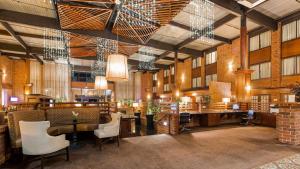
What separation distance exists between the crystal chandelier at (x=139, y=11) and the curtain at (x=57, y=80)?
46.7 feet

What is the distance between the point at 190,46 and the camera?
13.9m

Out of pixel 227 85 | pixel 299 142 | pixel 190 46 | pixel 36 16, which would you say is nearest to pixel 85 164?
pixel 299 142

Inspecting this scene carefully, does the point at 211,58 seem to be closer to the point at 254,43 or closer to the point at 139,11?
the point at 254,43

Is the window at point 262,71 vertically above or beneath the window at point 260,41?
beneath

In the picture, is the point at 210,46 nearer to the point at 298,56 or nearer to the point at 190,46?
the point at 190,46

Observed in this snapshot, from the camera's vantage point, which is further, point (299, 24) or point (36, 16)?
point (299, 24)

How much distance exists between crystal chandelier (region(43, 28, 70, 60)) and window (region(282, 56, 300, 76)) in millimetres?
11179

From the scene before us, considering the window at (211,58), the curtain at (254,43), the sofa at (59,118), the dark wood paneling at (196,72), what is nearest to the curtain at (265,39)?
the curtain at (254,43)

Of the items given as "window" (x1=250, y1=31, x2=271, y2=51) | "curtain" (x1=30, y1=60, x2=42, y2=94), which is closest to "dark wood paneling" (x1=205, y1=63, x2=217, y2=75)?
"window" (x1=250, y1=31, x2=271, y2=51)

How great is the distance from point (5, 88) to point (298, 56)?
20.2m

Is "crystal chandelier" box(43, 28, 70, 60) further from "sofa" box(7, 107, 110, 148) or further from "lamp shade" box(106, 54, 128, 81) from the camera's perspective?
"lamp shade" box(106, 54, 128, 81)

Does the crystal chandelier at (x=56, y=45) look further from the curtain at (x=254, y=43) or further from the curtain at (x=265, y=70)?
the curtain at (x=265, y=70)

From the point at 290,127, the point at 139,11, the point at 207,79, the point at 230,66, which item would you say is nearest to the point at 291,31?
the point at 230,66

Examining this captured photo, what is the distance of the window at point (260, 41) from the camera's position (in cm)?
977
